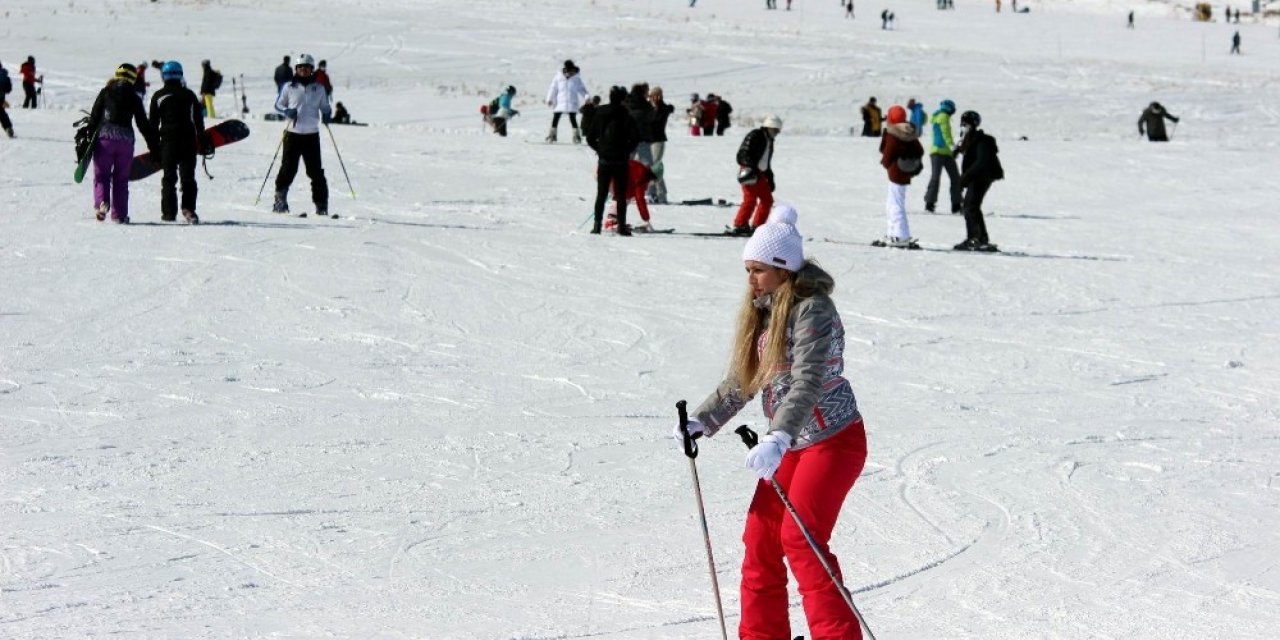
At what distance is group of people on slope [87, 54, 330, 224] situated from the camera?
44.2 ft

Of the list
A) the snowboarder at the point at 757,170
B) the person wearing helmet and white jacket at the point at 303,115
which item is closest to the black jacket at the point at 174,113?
the person wearing helmet and white jacket at the point at 303,115

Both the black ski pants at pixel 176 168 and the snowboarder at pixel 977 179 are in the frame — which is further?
the snowboarder at pixel 977 179

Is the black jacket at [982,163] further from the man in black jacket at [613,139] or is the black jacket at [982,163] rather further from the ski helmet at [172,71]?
the ski helmet at [172,71]

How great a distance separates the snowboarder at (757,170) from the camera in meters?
15.0

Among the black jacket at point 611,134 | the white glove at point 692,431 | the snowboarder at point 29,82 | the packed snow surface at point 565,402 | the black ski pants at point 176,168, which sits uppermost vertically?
the snowboarder at point 29,82

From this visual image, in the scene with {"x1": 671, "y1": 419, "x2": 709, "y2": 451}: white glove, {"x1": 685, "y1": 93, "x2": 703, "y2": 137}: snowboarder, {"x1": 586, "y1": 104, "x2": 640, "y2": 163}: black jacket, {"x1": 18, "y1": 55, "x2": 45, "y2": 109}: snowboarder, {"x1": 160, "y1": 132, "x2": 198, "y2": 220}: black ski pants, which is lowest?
{"x1": 671, "y1": 419, "x2": 709, "y2": 451}: white glove

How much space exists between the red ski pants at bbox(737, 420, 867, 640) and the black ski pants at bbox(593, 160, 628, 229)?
10330 mm

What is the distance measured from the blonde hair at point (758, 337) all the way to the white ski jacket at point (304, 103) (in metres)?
10.4

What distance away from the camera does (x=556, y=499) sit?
7176 mm

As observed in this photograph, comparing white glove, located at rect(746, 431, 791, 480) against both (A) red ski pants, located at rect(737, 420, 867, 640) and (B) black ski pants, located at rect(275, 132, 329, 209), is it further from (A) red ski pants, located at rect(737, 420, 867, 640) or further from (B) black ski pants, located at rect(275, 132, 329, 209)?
(B) black ski pants, located at rect(275, 132, 329, 209)

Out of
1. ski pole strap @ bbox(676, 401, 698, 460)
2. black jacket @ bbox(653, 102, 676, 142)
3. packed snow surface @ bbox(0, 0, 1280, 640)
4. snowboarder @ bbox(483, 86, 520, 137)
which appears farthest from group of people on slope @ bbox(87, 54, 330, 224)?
snowboarder @ bbox(483, 86, 520, 137)

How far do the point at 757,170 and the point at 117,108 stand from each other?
19.7 ft

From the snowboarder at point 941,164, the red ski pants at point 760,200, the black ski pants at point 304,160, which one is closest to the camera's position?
the black ski pants at point 304,160

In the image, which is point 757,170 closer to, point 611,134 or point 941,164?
point 611,134
